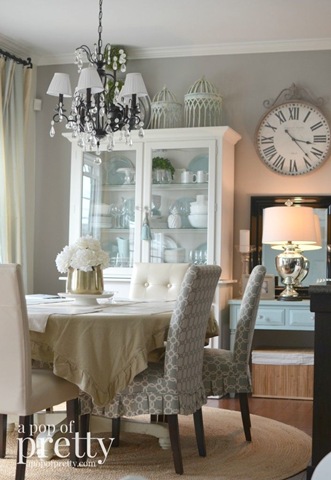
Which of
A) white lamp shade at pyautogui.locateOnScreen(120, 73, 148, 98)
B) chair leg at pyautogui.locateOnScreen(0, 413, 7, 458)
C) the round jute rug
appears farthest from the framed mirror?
chair leg at pyautogui.locateOnScreen(0, 413, 7, 458)

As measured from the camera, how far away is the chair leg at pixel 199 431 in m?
3.48

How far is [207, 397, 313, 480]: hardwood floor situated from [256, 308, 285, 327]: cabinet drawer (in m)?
0.50

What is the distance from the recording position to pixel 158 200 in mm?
5598

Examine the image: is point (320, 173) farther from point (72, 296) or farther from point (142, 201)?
point (72, 296)

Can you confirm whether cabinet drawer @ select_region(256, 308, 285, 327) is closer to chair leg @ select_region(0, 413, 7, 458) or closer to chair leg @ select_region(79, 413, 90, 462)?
chair leg @ select_region(79, 413, 90, 462)

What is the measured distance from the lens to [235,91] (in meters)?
5.73

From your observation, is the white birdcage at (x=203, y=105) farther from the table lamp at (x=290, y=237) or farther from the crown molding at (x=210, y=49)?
the table lamp at (x=290, y=237)

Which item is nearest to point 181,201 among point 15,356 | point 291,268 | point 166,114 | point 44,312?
point 166,114

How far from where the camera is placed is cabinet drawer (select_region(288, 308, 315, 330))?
17.0 feet

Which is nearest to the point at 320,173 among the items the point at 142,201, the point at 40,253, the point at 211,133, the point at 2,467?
the point at 211,133

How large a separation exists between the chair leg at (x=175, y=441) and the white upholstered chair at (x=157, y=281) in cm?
126

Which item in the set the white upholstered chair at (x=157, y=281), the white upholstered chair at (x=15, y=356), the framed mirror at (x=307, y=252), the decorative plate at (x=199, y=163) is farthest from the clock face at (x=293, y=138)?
the white upholstered chair at (x=15, y=356)

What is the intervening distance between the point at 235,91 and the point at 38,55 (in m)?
1.61

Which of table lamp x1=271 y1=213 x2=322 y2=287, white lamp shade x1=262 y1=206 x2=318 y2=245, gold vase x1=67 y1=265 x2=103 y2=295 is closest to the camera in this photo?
gold vase x1=67 y1=265 x2=103 y2=295
